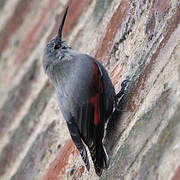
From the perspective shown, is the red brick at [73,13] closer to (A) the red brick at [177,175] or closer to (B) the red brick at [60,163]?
(B) the red brick at [60,163]

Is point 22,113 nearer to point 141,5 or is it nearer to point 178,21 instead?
point 141,5

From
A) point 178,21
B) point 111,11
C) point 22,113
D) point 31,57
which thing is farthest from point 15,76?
point 178,21

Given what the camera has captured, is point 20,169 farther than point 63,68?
No

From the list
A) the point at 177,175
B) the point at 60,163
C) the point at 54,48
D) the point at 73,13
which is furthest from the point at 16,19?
the point at 177,175

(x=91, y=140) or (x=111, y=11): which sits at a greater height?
(x=111, y=11)

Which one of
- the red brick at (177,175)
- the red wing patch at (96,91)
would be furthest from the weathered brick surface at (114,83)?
the red wing patch at (96,91)

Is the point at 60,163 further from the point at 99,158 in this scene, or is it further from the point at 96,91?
the point at 96,91

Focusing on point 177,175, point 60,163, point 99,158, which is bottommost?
point 60,163

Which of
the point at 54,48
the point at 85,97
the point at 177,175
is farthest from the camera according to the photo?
the point at 54,48
